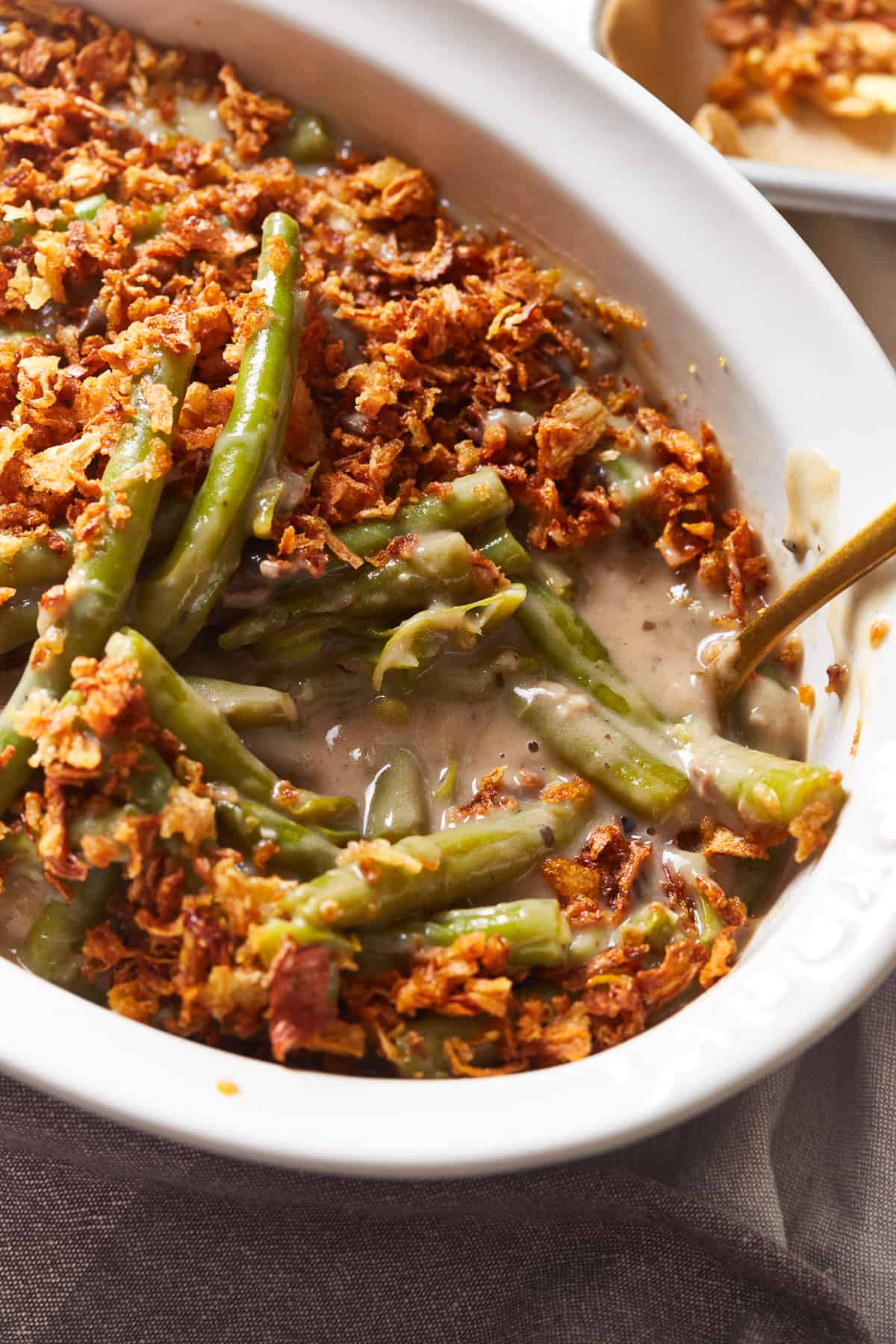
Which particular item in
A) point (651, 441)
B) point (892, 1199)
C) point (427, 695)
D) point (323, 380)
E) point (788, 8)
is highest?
point (788, 8)

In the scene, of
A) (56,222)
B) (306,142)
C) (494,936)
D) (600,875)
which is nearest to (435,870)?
(494,936)

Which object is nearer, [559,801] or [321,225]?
[559,801]

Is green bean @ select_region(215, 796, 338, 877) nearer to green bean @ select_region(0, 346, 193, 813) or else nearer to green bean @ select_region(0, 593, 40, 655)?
green bean @ select_region(0, 346, 193, 813)

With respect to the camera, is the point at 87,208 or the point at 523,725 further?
the point at 87,208

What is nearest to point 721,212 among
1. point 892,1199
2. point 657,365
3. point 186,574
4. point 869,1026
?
point 657,365

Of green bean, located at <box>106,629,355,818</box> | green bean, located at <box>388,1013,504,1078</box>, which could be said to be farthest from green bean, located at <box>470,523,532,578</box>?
green bean, located at <box>388,1013,504,1078</box>

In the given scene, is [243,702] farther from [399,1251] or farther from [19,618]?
[399,1251]

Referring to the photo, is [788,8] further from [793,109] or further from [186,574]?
[186,574]
